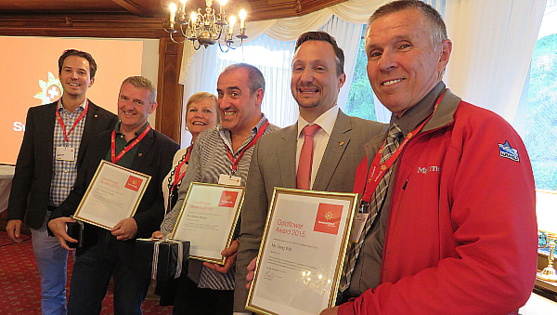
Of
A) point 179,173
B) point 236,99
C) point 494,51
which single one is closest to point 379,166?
point 236,99

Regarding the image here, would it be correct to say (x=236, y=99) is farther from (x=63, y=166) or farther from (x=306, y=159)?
(x=63, y=166)

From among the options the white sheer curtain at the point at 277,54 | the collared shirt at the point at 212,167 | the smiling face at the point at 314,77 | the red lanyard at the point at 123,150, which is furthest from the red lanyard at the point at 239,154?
the white sheer curtain at the point at 277,54

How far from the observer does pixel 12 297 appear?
3949mm

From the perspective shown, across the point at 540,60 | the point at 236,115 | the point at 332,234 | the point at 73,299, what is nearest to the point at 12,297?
the point at 73,299

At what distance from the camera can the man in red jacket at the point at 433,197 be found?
895mm

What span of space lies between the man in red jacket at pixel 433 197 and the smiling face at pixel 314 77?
0.43 meters

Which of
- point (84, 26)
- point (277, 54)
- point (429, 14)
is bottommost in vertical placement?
point (429, 14)

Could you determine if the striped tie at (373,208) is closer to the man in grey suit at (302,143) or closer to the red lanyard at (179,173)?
the man in grey suit at (302,143)

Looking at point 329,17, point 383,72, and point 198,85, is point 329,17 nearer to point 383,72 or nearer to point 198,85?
point 198,85

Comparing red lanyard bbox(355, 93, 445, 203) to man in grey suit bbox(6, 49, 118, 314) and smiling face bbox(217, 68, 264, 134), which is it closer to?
smiling face bbox(217, 68, 264, 134)

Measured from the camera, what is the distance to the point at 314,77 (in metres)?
1.67

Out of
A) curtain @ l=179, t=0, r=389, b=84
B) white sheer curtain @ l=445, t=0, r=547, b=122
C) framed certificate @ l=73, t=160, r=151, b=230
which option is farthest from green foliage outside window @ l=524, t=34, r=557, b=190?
framed certificate @ l=73, t=160, r=151, b=230

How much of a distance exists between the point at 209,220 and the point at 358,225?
2.81 feet

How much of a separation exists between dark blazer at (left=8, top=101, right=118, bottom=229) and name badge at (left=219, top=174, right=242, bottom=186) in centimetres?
133
